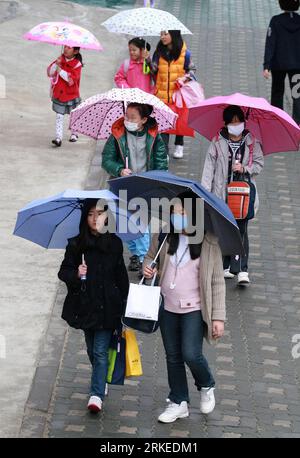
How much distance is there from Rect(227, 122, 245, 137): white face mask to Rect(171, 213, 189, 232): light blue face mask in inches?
109

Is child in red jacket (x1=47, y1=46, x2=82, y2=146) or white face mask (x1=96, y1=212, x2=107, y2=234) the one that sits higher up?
white face mask (x1=96, y1=212, x2=107, y2=234)

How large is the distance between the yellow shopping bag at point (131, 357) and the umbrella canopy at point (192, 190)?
87cm

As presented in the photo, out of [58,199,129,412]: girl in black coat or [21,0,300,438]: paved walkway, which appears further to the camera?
[21,0,300,438]: paved walkway

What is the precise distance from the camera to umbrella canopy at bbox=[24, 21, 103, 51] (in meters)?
13.8

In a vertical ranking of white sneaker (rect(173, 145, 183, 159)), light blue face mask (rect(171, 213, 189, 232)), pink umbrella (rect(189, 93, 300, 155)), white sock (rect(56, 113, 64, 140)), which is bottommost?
white sneaker (rect(173, 145, 183, 159))

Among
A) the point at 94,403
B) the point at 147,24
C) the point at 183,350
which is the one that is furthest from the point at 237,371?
the point at 147,24

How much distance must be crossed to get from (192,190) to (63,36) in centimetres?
605

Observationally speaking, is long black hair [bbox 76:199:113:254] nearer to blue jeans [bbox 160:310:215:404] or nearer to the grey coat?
blue jeans [bbox 160:310:215:404]

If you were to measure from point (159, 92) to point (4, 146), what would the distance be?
91.1 inches

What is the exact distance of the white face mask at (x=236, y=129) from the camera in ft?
36.0

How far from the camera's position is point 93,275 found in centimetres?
857

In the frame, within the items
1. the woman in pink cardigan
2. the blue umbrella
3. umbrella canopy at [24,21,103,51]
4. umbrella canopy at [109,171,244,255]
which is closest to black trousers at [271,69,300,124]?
the woman in pink cardigan

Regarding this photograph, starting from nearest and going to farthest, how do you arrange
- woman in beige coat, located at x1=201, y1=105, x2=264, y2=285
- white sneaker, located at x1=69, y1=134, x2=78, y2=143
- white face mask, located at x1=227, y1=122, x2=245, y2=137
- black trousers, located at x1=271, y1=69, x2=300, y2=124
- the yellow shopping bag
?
the yellow shopping bag → white face mask, located at x1=227, y1=122, x2=245, y2=137 → woman in beige coat, located at x1=201, y1=105, x2=264, y2=285 → white sneaker, located at x1=69, y1=134, x2=78, y2=143 → black trousers, located at x1=271, y1=69, x2=300, y2=124

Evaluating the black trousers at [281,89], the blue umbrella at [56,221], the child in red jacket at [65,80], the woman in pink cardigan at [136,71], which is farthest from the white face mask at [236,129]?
the black trousers at [281,89]
